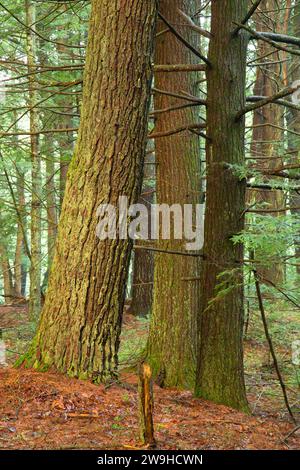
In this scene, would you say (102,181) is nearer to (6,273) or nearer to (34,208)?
(34,208)

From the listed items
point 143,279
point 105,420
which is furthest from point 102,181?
point 143,279

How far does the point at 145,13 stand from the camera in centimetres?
452

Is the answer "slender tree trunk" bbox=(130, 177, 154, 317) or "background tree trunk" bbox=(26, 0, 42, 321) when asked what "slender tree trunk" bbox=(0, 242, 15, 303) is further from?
"background tree trunk" bbox=(26, 0, 42, 321)

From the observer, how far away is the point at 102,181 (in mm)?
4516

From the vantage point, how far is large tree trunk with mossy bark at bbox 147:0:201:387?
648 cm

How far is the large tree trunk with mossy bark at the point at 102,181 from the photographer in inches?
177

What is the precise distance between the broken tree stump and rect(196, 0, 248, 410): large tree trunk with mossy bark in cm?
209

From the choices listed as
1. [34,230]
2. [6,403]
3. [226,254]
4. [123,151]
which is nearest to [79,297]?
[6,403]

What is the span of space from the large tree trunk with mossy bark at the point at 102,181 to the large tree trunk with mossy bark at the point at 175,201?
6.50ft

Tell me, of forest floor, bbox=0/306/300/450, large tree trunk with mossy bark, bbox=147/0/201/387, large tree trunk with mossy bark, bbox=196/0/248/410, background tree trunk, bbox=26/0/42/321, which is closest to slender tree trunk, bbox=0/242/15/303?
background tree trunk, bbox=26/0/42/321

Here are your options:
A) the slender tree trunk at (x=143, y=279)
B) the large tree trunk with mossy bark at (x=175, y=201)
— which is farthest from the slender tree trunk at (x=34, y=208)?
the large tree trunk with mossy bark at (x=175, y=201)

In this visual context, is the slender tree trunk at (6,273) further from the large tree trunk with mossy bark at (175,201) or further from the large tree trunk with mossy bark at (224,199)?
the large tree trunk with mossy bark at (224,199)
